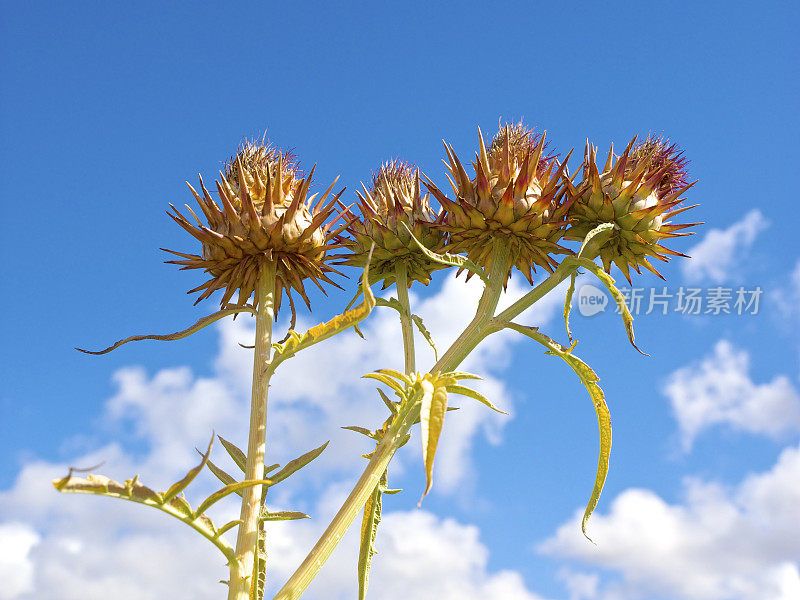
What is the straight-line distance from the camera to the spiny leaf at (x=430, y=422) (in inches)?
103

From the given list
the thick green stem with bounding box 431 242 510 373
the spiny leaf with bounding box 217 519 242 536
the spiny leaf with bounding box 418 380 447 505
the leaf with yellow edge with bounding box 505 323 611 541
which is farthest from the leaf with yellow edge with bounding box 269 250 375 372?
the leaf with yellow edge with bounding box 505 323 611 541

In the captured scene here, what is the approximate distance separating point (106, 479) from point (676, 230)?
3048 mm

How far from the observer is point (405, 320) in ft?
12.8

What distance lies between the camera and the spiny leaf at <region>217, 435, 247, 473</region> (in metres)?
3.36

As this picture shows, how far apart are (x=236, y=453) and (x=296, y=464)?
31 centimetres

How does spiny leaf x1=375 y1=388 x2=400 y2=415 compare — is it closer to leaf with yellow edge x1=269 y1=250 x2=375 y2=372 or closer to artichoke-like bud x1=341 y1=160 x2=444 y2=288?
leaf with yellow edge x1=269 y1=250 x2=375 y2=372

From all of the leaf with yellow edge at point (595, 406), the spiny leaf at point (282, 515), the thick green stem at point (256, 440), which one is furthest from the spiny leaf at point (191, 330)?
the leaf with yellow edge at point (595, 406)

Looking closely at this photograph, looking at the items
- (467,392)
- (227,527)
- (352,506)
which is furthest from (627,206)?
(227,527)

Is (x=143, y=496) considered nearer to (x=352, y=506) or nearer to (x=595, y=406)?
(x=352, y=506)

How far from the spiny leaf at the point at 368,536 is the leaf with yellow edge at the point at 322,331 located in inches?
28.2

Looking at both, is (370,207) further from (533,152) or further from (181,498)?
(181,498)

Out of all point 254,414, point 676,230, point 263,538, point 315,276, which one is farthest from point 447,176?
point 263,538

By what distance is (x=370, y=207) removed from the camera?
4.03 metres

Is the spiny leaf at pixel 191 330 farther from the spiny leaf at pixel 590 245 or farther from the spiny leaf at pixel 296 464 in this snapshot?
the spiny leaf at pixel 590 245
